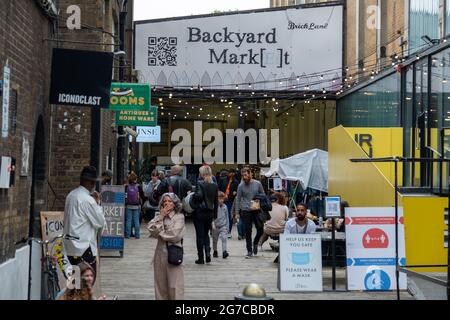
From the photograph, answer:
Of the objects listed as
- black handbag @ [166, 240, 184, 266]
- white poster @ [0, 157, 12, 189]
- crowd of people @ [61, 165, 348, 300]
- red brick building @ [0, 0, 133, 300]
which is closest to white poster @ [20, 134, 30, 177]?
red brick building @ [0, 0, 133, 300]

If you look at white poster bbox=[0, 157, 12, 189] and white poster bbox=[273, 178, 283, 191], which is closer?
white poster bbox=[0, 157, 12, 189]

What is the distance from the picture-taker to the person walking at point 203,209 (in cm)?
1395

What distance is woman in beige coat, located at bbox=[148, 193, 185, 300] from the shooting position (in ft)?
29.3


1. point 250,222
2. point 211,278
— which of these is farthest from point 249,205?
point 211,278

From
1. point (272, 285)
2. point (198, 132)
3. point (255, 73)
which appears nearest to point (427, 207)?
point (272, 285)

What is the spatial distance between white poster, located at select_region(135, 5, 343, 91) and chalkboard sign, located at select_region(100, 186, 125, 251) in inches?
558

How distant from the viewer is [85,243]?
884 centimetres

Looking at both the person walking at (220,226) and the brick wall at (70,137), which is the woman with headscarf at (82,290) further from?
the person walking at (220,226)

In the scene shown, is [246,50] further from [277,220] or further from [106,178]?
[277,220]

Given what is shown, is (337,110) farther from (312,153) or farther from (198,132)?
(198,132)

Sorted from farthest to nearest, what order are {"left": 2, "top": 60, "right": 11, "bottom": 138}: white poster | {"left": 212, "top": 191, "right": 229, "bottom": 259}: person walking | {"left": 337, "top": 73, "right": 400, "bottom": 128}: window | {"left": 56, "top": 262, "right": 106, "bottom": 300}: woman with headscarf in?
{"left": 337, "top": 73, "right": 400, "bottom": 128}: window, {"left": 212, "top": 191, "right": 229, "bottom": 259}: person walking, {"left": 2, "top": 60, "right": 11, "bottom": 138}: white poster, {"left": 56, "top": 262, "right": 106, "bottom": 300}: woman with headscarf

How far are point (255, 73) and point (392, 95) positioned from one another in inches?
351

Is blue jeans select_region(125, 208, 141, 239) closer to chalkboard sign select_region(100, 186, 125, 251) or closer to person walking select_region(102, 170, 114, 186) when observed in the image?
person walking select_region(102, 170, 114, 186)

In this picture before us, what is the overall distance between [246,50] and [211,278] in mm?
17995
